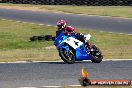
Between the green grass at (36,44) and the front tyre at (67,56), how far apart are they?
142cm

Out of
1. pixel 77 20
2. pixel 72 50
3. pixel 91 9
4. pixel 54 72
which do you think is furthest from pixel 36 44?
pixel 91 9

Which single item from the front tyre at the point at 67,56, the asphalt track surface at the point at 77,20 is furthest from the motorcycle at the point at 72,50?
the asphalt track surface at the point at 77,20

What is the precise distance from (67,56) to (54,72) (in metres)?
2.09

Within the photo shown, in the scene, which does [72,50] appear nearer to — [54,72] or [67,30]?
[67,30]

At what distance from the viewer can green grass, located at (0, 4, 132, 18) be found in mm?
→ 37750

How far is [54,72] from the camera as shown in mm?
13188

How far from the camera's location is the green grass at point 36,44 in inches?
696

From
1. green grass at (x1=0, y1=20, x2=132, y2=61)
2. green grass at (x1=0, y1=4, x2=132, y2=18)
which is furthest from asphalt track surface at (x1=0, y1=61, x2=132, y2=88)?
green grass at (x1=0, y1=4, x2=132, y2=18)

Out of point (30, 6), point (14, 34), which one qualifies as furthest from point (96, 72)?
point (30, 6)

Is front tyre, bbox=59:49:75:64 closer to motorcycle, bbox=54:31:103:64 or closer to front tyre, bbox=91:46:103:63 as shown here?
motorcycle, bbox=54:31:103:64

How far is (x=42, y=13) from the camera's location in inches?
1506

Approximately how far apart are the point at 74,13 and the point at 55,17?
2.86 metres

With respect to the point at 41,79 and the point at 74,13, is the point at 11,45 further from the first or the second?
the point at 74,13

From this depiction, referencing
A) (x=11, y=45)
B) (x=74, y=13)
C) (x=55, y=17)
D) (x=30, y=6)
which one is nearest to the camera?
(x=11, y=45)
